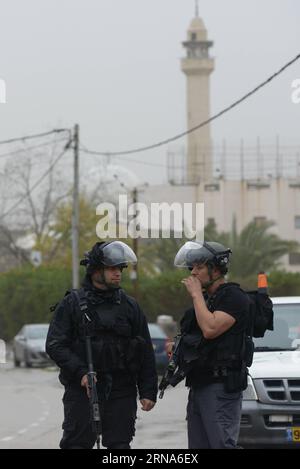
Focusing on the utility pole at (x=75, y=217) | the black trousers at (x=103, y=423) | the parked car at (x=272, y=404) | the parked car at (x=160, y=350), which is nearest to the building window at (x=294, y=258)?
the utility pole at (x=75, y=217)

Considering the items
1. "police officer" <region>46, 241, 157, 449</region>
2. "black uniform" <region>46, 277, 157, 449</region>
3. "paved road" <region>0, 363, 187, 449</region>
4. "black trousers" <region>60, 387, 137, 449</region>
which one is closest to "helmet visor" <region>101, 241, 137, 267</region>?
"police officer" <region>46, 241, 157, 449</region>

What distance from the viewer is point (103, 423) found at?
8414 millimetres

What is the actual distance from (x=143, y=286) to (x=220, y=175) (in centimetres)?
4560

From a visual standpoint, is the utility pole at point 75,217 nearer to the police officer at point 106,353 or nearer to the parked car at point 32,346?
the parked car at point 32,346

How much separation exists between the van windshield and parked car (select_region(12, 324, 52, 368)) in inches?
987

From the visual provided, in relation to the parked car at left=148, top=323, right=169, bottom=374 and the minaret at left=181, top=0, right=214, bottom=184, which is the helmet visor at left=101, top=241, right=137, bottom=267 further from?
the minaret at left=181, top=0, right=214, bottom=184

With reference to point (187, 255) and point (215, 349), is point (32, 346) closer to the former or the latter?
point (187, 255)

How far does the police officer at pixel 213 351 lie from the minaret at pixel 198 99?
92.3 meters

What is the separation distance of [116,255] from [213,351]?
34.7 inches

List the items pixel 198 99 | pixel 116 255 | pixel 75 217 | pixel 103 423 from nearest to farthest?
pixel 103 423
pixel 116 255
pixel 75 217
pixel 198 99

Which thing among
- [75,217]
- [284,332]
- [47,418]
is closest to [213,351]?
[284,332]

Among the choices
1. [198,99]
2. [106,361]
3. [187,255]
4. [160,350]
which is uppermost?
[198,99]

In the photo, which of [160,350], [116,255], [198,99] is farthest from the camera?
[198,99]

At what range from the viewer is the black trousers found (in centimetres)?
841
